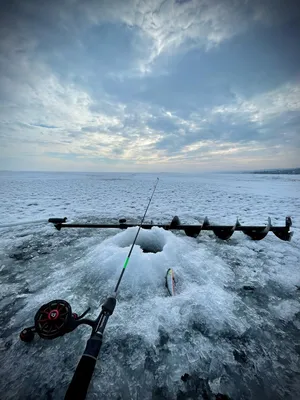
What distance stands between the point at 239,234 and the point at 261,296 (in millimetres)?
2823

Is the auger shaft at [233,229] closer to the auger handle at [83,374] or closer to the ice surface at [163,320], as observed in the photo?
the ice surface at [163,320]

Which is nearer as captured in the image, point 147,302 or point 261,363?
point 261,363

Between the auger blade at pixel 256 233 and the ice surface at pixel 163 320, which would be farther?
the auger blade at pixel 256 233

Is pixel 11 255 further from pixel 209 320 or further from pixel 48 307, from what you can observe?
pixel 209 320

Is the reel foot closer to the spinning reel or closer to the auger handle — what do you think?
the spinning reel

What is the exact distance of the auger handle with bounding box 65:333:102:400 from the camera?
3.80 ft

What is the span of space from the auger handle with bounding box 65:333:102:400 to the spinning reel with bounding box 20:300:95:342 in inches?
12.3

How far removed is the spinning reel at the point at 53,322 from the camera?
1.74m

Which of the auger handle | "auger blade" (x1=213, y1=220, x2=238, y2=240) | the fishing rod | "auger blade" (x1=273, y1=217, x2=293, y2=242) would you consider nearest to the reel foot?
the fishing rod

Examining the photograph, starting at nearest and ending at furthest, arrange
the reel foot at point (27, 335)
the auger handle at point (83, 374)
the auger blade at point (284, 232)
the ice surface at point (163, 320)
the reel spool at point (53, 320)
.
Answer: the auger handle at point (83, 374) < the ice surface at point (163, 320) < the reel spool at point (53, 320) < the reel foot at point (27, 335) < the auger blade at point (284, 232)

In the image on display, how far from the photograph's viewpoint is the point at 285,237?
4641 mm

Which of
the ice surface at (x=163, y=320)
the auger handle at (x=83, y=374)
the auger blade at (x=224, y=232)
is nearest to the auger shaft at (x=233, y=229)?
the auger blade at (x=224, y=232)

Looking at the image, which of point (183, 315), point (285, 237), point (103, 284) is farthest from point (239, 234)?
point (103, 284)

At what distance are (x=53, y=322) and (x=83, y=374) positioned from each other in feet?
2.60
